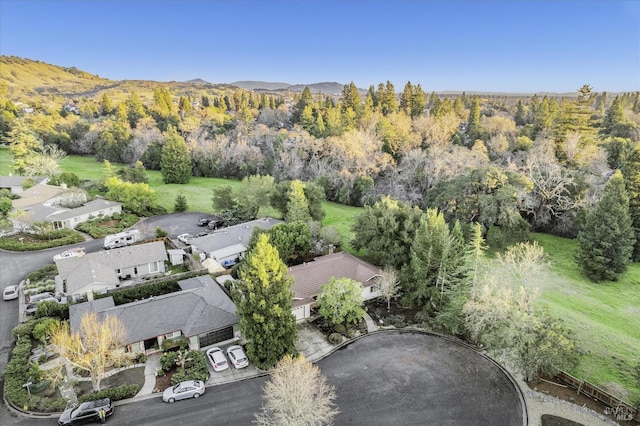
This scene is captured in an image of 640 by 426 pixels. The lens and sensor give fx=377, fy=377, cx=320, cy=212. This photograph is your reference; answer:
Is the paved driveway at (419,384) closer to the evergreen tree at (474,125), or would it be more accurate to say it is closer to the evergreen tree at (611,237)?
the evergreen tree at (611,237)

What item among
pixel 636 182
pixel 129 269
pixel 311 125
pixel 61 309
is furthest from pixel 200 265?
pixel 311 125

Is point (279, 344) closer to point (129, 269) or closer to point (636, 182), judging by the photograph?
point (129, 269)

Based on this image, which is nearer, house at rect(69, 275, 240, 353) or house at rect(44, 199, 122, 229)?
house at rect(69, 275, 240, 353)

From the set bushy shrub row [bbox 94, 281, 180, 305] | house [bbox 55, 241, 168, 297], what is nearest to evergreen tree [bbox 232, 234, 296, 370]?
bushy shrub row [bbox 94, 281, 180, 305]

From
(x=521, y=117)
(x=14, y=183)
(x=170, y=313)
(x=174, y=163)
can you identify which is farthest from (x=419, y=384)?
(x=521, y=117)

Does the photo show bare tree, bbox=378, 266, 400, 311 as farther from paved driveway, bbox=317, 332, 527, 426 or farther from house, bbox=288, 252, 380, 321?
paved driveway, bbox=317, 332, 527, 426
